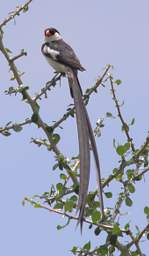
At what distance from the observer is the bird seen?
111 inches

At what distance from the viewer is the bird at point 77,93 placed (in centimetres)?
282

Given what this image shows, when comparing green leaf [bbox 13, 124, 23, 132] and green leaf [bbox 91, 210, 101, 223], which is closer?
green leaf [bbox 91, 210, 101, 223]

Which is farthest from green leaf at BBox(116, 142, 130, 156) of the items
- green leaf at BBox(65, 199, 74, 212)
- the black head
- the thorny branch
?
the black head

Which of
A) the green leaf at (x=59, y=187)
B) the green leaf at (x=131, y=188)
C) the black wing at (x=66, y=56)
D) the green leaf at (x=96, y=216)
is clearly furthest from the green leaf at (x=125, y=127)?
the black wing at (x=66, y=56)

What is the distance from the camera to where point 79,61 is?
4.63 meters

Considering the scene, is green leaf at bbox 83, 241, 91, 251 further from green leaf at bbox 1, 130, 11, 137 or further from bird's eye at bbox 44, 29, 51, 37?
bird's eye at bbox 44, 29, 51, 37

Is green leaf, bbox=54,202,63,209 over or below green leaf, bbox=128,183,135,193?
below

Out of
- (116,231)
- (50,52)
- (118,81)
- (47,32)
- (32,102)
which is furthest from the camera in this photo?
(47,32)

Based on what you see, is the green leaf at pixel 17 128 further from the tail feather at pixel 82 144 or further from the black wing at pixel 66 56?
the black wing at pixel 66 56

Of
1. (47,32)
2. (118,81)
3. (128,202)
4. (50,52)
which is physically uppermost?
(47,32)

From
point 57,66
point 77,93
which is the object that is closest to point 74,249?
point 77,93

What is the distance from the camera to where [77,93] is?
3852 millimetres

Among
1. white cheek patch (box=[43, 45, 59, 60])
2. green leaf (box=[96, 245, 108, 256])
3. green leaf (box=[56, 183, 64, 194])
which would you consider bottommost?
green leaf (box=[96, 245, 108, 256])

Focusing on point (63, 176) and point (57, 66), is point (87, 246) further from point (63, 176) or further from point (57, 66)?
point (57, 66)
